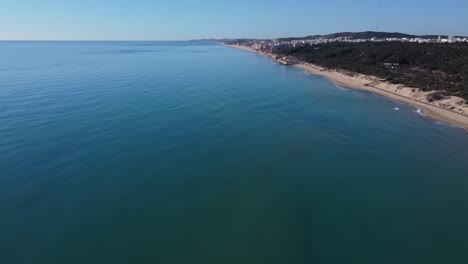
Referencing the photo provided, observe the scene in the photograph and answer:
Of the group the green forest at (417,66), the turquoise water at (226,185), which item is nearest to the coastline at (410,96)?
the green forest at (417,66)

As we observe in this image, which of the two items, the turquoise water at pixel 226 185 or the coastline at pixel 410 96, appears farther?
the coastline at pixel 410 96

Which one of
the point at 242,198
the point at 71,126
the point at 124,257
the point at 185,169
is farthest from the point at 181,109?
the point at 124,257

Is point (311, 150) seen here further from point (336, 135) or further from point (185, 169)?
point (185, 169)

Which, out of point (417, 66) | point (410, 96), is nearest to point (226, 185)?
point (410, 96)

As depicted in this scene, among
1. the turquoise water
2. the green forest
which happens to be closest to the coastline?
the green forest

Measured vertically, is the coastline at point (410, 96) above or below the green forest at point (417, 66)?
below

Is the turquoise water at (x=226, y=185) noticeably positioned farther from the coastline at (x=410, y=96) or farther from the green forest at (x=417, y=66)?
the green forest at (x=417, y=66)
